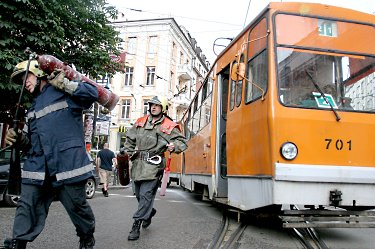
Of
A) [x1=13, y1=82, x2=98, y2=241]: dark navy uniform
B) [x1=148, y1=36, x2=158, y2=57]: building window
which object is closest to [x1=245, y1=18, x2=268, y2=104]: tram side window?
[x1=13, y1=82, x2=98, y2=241]: dark navy uniform

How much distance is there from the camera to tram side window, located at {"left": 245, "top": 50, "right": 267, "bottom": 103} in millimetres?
5012

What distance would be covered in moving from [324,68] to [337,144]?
1031 mm

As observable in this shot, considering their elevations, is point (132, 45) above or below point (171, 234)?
above

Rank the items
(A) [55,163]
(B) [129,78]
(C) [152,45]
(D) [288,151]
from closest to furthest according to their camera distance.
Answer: (A) [55,163] → (D) [288,151] → (C) [152,45] → (B) [129,78]

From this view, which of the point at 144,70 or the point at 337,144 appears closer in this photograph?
the point at 337,144

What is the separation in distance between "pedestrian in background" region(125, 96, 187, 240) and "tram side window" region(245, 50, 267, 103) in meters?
1.18

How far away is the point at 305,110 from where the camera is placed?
4660mm

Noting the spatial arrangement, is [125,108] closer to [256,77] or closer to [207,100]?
[207,100]

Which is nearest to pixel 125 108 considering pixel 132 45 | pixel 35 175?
pixel 132 45

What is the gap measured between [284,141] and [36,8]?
23.5ft

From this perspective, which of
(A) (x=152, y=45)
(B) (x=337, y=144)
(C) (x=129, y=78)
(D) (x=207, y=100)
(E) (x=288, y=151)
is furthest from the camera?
(C) (x=129, y=78)

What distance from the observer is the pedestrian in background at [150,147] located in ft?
16.8

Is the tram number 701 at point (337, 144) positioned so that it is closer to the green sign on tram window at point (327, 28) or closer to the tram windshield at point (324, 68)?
the tram windshield at point (324, 68)

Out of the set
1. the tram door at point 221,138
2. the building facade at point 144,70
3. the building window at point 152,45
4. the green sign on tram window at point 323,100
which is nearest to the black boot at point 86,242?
the green sign on tram window at point 323,100
